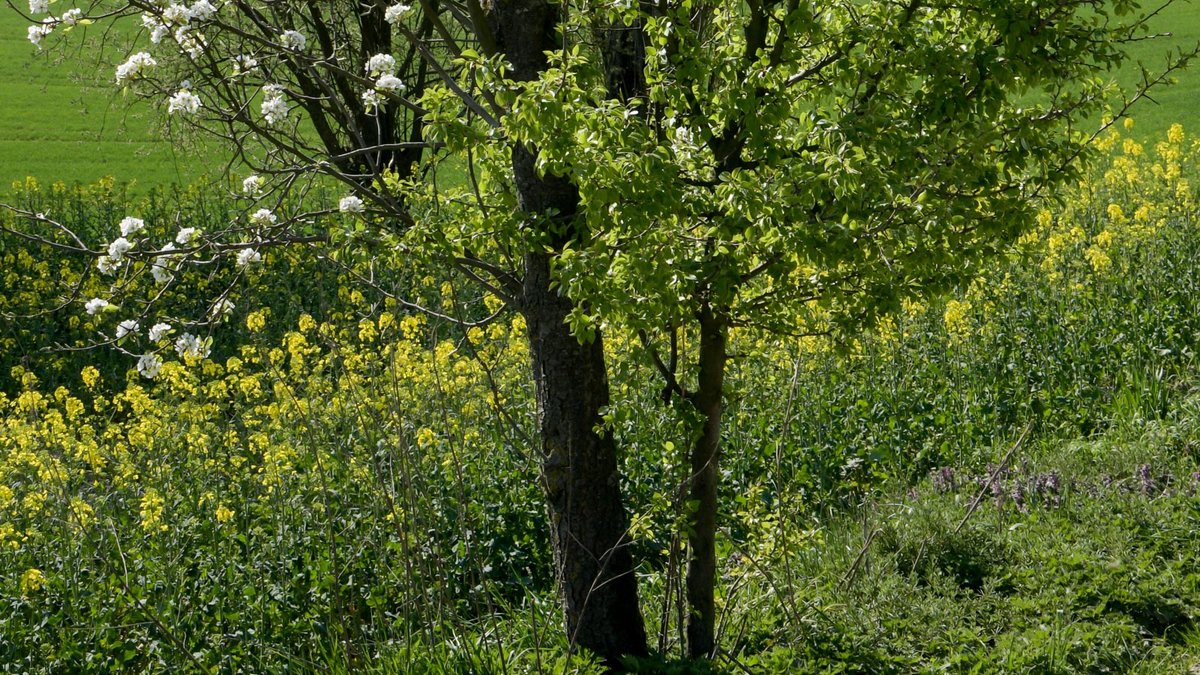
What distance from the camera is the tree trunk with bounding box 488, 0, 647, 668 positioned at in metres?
4.14

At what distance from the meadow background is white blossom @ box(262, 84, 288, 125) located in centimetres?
58

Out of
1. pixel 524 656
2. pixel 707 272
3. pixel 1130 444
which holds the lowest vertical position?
pixel 524 656

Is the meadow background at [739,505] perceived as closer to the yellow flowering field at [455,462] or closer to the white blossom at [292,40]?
the yellow flowering field at [455,462]

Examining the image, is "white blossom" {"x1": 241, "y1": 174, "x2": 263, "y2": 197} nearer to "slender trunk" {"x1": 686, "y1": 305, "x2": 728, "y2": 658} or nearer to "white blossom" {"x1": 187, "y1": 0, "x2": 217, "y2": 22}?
"white blossom" {"x1": 187, "y1": 0, "x2": 217, "y2": 22}

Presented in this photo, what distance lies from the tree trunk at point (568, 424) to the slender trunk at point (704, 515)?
235mm

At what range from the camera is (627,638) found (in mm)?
4508

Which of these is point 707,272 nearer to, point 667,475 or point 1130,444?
point 667,475

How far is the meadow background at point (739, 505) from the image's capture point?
4641 millimetres

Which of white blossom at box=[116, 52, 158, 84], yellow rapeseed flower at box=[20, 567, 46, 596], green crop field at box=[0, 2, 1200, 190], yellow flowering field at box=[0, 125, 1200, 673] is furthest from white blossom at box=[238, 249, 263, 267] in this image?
green crop field at box=[0, 2, 1200, 190]

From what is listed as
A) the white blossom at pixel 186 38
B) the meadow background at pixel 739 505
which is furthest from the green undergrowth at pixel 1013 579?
the white blossom at pixel 186 38

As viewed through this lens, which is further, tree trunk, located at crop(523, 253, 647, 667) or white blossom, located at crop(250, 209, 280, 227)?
tree trunk, located at crop(523, 253, 647, 667)

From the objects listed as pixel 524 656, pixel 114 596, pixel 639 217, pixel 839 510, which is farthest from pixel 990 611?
pixel 114 596

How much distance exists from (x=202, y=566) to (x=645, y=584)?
210 cm

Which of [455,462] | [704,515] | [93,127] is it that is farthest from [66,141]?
[704,515]
